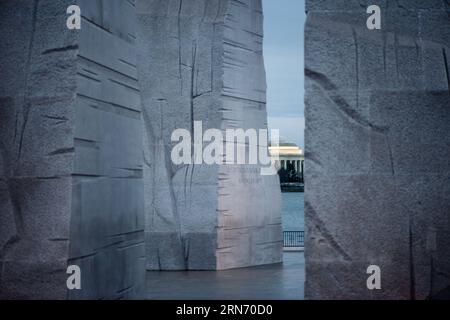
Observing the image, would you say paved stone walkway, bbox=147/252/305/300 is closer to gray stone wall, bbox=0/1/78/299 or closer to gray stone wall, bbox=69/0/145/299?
gray stone wall, bbox=69/0/145/299

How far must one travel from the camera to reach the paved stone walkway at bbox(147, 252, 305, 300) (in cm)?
1152

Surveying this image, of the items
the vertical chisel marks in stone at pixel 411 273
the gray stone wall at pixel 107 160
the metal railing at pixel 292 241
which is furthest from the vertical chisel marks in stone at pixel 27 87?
the metal railing at pixel 292 241

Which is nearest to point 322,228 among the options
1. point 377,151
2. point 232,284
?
point 377,151

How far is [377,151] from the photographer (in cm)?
766

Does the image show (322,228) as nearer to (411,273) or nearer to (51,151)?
(411,273)

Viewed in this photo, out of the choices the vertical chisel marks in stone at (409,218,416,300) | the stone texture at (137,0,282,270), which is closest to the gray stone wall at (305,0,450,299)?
the vertical chisel marks in stone at (409,218,416,300)

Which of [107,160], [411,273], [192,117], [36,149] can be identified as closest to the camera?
[411,273]

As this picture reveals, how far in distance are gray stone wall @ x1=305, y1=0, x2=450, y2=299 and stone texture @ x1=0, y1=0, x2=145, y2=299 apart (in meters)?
2.36

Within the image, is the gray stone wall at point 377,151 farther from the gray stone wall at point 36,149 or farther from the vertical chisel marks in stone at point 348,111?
the gray stone wall at point 36,149

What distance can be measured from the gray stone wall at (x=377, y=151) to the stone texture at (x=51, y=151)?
2364 millimetres

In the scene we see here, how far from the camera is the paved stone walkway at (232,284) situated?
37.8ft

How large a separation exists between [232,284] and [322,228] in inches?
226
